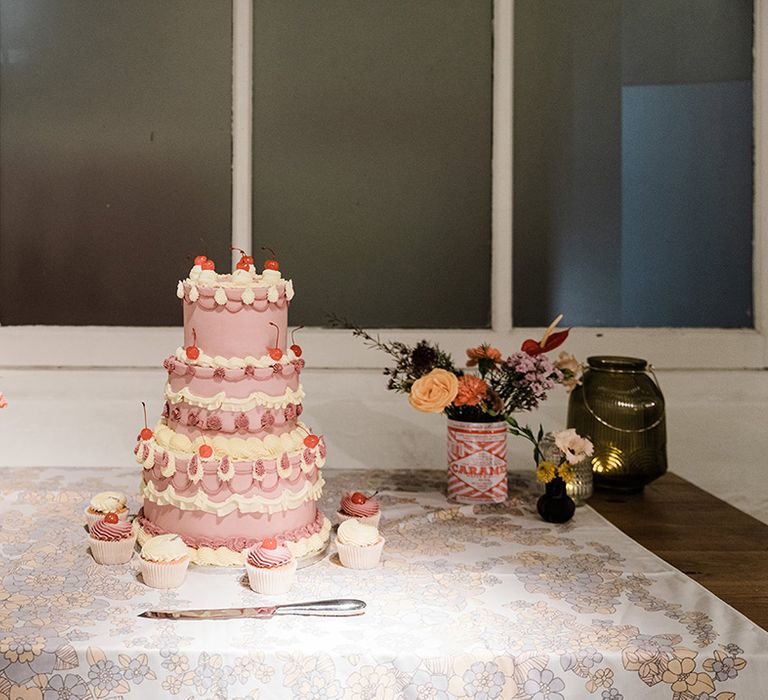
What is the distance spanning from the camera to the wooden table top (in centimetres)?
104

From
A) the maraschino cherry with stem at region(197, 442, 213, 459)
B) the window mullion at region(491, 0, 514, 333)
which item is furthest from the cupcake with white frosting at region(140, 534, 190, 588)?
the window mullion at region(491, 0, 514, 333)

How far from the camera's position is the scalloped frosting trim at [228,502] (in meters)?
1.08

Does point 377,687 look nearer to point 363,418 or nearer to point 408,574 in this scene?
point 408,574

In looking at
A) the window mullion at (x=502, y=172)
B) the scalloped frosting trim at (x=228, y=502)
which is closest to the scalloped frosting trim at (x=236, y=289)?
the scalloped frosting trim at (x=228, y=502)

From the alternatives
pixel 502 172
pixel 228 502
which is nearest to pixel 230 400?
pixel 228 502

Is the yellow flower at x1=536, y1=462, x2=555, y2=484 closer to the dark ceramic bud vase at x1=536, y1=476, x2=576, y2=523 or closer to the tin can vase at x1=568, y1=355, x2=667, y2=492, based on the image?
the dark ceramic bud vase at x1=536, y1=476, x2=576, y2=523

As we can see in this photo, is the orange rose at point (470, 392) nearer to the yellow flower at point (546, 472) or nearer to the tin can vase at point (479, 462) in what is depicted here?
the tin can vase at point (479, 462)

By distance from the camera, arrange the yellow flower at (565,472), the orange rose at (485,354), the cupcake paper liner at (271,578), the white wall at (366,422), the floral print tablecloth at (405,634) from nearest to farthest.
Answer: the floral print tablecloth at (405,634), the cupcake paper liner at (271,578), the yellow flower at (565,472), the orange rose at (485,354), the white wall at (366,422)

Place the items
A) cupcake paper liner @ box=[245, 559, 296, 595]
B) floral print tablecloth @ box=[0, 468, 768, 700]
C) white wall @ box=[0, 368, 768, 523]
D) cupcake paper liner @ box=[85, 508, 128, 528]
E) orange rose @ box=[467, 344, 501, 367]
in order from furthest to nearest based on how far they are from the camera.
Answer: white wall @ box=[0, 368, 768, 523] < orange rose @ box=[467, 344, 501, 367] < cupcake paper liner @ box=[85, 508, 128, 528] < cupcake paper liner @ box=[245, 559, 296, 595] < floral print tablecloth @ box=[0, 468, 768, 700]

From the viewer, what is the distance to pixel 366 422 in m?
1.76

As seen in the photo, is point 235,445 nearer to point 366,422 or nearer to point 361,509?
point 361,509

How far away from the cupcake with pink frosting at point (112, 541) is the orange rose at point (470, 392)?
22.4 inches

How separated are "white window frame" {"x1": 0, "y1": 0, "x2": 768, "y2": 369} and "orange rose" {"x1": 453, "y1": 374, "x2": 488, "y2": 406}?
438mm

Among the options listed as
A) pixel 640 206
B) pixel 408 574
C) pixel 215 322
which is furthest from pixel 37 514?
pixel 640 206
